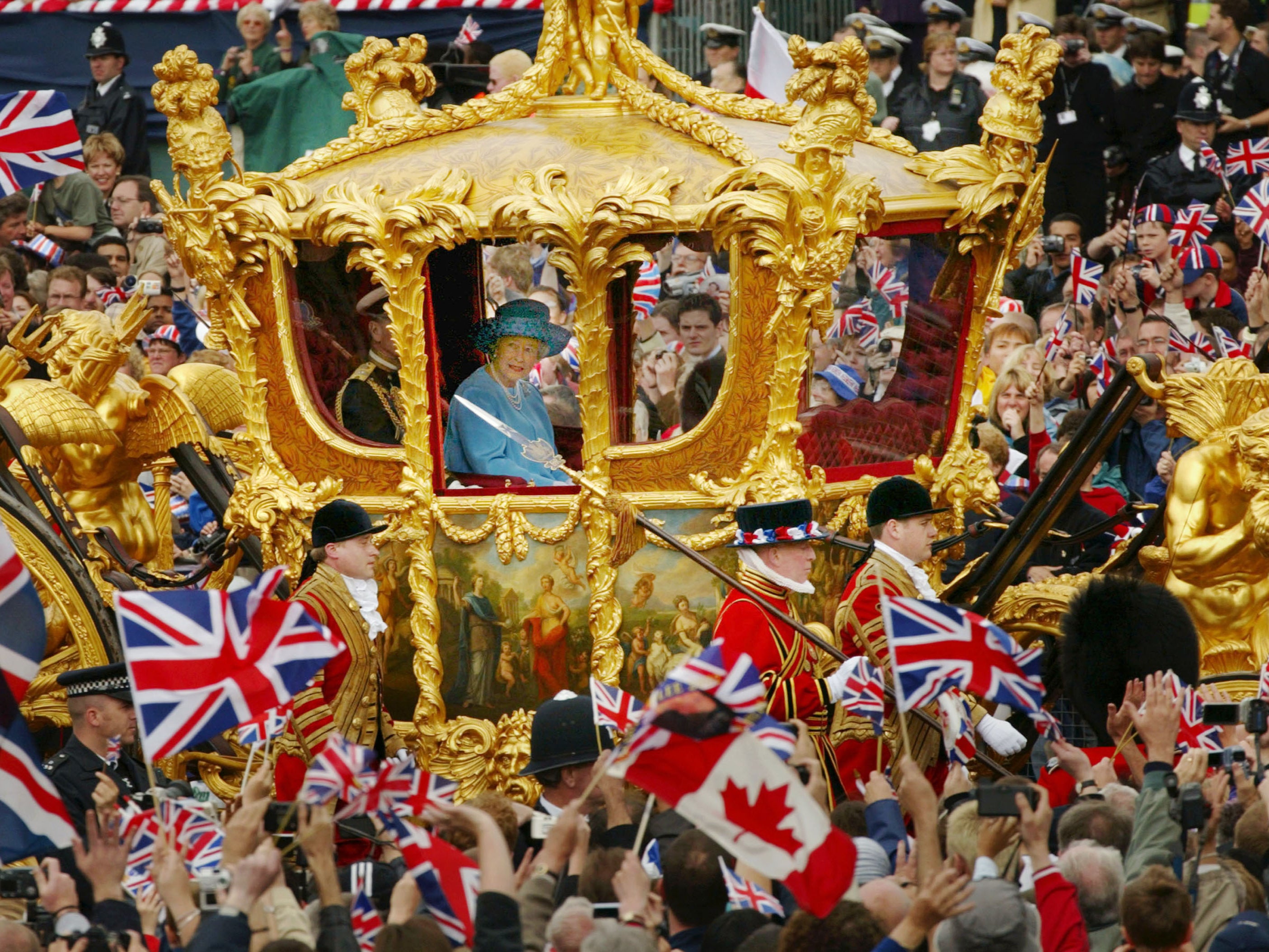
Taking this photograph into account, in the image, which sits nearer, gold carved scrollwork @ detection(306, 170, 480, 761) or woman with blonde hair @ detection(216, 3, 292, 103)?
gold carved scrollwork @ detection(306, 170, 480, 761)

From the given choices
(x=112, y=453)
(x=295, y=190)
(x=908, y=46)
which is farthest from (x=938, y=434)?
(x=908, y=46)

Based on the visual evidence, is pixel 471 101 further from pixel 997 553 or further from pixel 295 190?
pixel 997 553

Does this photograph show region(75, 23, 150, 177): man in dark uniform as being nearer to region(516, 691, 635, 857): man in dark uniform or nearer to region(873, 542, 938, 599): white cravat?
region(873, 542, 938, 599): white cravat

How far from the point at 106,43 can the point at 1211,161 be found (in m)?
8.08

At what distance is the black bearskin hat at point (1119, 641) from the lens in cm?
920

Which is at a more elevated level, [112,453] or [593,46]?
[593,46]

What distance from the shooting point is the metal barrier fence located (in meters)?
19.5

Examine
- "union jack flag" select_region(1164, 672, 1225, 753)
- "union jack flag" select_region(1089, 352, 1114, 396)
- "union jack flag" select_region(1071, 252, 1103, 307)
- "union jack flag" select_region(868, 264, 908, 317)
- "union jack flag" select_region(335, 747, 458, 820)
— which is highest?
"union jack flag" select_region(868, 264, 908, 317)

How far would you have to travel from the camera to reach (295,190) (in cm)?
1039

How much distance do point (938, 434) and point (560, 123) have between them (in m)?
2.10

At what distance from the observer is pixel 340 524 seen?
9898mm

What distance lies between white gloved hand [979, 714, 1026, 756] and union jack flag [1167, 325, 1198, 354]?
153 inches

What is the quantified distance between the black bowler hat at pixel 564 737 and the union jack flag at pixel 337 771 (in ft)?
6.36

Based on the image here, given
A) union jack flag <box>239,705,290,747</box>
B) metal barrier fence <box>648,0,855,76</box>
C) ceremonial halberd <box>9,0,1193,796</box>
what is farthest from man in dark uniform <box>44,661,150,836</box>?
metal barrier fence <box>648,0,855,76</box>
